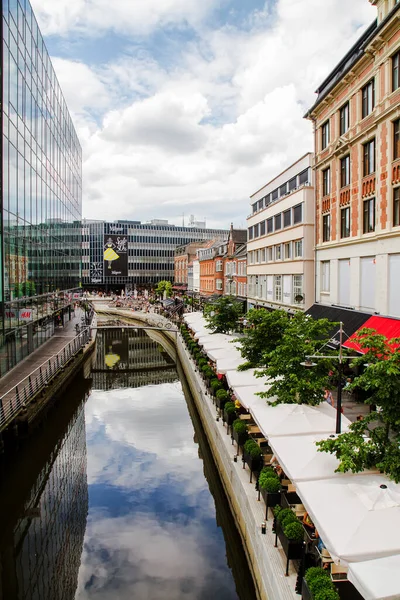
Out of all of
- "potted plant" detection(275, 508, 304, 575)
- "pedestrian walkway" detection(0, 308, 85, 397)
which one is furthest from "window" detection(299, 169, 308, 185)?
"potted plant" detection(275, 508, 304, 575)

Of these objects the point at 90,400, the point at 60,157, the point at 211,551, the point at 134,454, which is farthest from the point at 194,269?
the point at 211,551

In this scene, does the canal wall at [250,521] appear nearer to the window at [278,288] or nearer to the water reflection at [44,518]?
the water reflection at [44,518]

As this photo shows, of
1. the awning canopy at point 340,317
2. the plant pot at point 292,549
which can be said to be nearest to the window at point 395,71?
the awning canopy at point 340,317

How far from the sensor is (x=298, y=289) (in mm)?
32250

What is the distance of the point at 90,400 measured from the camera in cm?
3206

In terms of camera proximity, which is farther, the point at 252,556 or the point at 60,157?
the point at 60,157

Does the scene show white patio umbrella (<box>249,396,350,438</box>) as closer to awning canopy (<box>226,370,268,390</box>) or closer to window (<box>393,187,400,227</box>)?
awning canopy (<box>226,370,268,390</box>)

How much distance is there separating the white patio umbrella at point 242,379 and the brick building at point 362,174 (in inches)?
278

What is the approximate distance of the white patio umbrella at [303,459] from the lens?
32.2 feet

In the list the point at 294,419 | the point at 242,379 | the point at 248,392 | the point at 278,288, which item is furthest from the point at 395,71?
the point at 278,288

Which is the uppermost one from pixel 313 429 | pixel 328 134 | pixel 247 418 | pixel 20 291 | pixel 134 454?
pixel 328 134

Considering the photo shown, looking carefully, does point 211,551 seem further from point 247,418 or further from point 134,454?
point 134,454

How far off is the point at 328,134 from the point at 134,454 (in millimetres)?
22616

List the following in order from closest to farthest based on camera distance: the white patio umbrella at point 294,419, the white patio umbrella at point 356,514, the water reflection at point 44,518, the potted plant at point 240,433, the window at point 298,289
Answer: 1. the white patio umbrella at point 356,514
2. the white patio umbrella at point 294,419
3. the water reflection at point 44,518
4. the potted plant at point 240,433
5. the window at point 298,289
